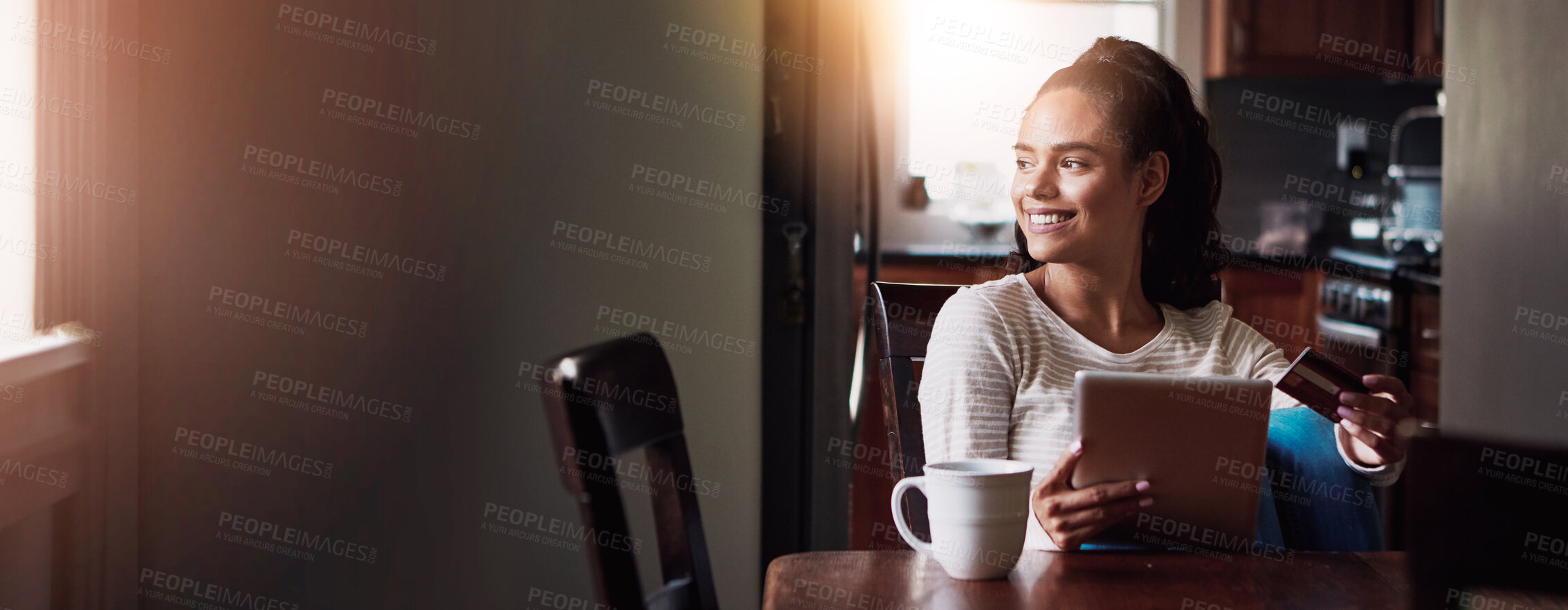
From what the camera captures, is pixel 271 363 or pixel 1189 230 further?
pixel 271 363

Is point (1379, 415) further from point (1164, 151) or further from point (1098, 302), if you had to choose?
point (1164, 151)

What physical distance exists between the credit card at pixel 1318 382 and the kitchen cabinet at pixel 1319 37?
3091mm

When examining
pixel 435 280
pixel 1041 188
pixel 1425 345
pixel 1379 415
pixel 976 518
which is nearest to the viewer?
pixel 976 518

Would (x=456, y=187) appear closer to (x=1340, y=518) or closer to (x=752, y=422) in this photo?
(x=752, y=422)

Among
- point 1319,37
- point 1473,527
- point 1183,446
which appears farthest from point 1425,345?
point 1473,527

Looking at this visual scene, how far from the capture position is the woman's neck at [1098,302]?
53.2 inches

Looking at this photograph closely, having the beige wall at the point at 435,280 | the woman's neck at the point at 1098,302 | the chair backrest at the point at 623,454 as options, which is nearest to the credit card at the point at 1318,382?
the woman's neck at the point at 1098,302

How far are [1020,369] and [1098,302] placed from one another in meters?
0.17

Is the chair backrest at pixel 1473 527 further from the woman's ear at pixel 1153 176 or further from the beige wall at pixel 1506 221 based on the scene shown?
the beige wall at pixel 1506 221

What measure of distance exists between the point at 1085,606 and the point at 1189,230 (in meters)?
0.81

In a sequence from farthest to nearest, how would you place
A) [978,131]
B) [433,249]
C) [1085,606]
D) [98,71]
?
[978,131], [433,249], [98,71], [1085,606]

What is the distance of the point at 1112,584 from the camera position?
878mm

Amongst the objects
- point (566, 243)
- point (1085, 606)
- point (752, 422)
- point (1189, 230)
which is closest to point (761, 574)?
point (752, 422)

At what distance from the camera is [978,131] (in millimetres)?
3959
